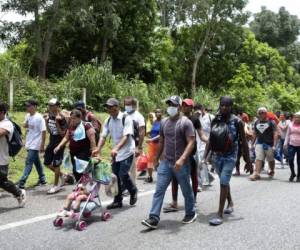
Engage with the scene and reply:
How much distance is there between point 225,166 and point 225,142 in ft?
1.15

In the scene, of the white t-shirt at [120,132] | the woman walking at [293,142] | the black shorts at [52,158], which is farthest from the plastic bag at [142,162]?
the white t-shirt at [120,132]

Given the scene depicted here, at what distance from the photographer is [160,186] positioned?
6906 mm

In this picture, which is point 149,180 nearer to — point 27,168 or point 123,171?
point 27,168

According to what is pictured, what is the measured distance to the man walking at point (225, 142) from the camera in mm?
7297

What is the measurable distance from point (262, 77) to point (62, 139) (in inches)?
1530

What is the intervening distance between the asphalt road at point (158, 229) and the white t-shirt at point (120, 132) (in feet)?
2.90

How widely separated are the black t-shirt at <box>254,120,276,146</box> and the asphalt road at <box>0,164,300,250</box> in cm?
299

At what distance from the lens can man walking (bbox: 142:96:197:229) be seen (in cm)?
682

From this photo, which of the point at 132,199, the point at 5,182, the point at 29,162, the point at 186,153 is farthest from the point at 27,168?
the point at 186,153

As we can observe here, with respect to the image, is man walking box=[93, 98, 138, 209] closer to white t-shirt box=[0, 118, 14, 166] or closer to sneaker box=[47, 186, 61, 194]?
white t-shirt box=[0, 118, 14, 166]

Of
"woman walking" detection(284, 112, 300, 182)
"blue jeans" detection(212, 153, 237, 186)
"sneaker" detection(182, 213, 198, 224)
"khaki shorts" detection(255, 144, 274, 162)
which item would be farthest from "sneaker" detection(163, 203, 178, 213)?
"woman walking" detection(284, 112, 300, 182)

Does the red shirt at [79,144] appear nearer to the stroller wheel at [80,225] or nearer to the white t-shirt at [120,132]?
the white t-shirt at [120,132]

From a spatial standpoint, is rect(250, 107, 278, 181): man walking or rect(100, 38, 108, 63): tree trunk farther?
rect(100, 38, 108, 63): tree trunk

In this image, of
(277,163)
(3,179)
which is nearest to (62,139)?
(3,179)
